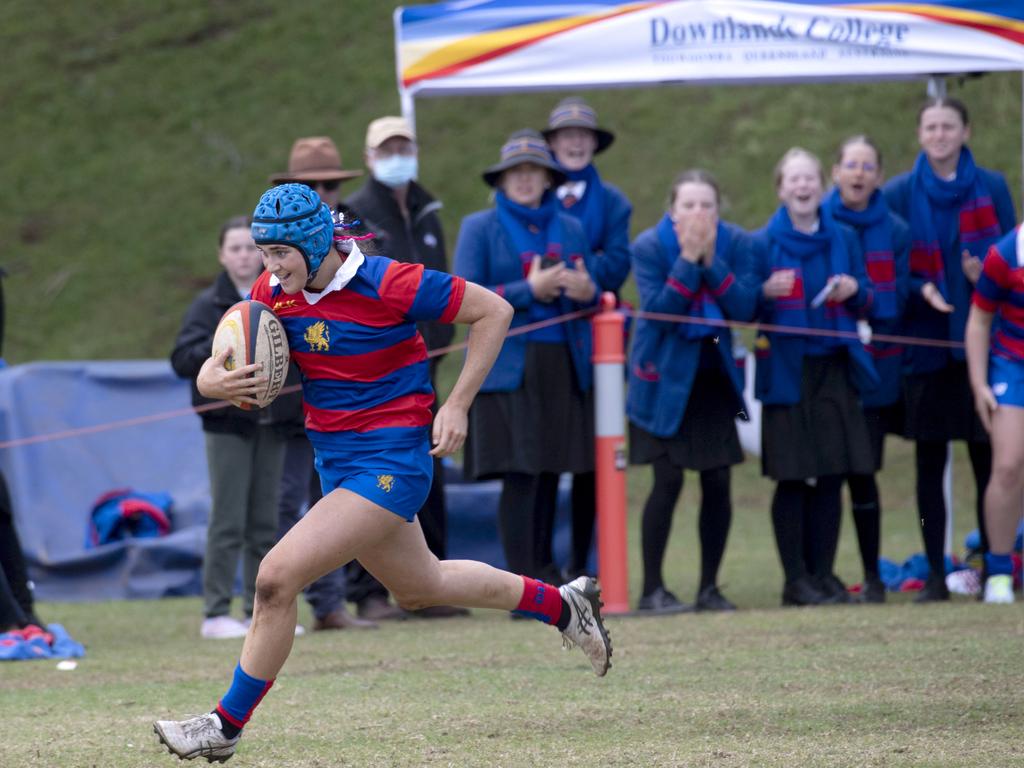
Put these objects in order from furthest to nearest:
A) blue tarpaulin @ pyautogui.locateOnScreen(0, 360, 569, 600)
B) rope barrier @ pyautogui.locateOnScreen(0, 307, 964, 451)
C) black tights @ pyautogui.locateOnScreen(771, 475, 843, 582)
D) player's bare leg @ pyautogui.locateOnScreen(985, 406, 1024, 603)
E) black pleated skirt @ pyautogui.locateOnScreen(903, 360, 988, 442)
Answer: blue tarpaulin @ pyautogui.locateOnScreen(0, 360, 569, 600)
black pleated skirt @ pyautogui.locateOnScreen(903, 360, 988, 442)
black tights @ pyautogui.locateOnScreen(771, 475, 843, 582)
rope barrier @ pyautogui.locateOnScreen(0, 307, 964, 451)
player's bare leg @ pyautogui.locateOnScreen(985, 406, 1024, 603)

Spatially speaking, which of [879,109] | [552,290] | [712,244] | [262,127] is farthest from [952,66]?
[262,127]

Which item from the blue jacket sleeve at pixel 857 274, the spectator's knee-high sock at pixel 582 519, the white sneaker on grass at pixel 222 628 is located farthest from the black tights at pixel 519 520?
the blue jacket sleeve at pixel 857 274

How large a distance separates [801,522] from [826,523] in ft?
0.46

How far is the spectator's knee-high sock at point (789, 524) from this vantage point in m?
9.00

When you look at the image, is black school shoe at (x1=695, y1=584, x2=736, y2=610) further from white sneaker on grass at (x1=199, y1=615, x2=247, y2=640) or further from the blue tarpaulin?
white sneaker on grass at (x1=199, y1=615, x2=247, y2=640)

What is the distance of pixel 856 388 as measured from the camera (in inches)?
356

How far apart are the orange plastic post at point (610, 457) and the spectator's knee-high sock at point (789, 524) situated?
88 centimetres

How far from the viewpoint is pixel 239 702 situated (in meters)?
5.08

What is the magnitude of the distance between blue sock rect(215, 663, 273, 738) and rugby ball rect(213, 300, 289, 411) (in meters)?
0.89

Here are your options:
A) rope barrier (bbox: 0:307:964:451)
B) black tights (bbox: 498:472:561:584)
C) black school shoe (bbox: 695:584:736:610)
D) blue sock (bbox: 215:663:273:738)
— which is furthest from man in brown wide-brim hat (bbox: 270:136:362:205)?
blue sock (bbox: 215:663:273:738)

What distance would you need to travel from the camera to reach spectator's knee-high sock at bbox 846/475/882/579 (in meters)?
9.14

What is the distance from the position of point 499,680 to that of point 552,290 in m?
2.72

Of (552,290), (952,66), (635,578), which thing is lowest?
(635,578)

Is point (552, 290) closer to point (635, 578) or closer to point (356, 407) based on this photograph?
point (635, 578)
